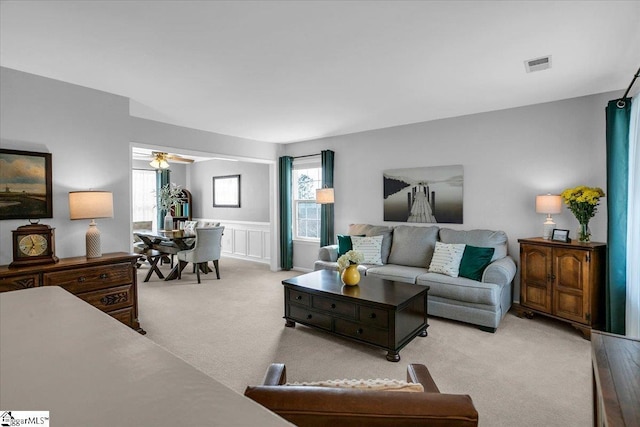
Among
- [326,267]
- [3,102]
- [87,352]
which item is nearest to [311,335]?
[326,267]

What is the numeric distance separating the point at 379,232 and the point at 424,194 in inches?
34.0

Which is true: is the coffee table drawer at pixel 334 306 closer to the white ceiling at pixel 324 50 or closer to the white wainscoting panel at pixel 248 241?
the white ceiling at pixel 324 50

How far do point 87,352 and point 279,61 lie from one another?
2.68m

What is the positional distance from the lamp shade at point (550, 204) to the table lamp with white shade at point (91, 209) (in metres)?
4.55

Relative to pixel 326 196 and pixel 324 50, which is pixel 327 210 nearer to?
pixel 326 196

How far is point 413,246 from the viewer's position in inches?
178

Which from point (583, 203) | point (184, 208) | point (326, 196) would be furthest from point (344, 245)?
point (184, 208)

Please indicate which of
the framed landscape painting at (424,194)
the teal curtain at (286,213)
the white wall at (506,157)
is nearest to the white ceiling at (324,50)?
the white wall at (506,157)

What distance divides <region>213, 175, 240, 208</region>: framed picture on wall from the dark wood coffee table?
15.7 feet

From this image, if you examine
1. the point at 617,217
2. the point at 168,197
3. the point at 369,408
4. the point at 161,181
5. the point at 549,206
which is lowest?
the point at 369,408

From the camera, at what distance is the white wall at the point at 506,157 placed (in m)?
3.65

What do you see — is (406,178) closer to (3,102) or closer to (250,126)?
(250,126)

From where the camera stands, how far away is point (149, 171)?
8.29 meters

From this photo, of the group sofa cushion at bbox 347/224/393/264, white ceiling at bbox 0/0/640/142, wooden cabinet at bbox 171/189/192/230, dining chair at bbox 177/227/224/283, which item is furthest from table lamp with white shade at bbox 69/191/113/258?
wooden cabinet at bbox 171/189/192/230
